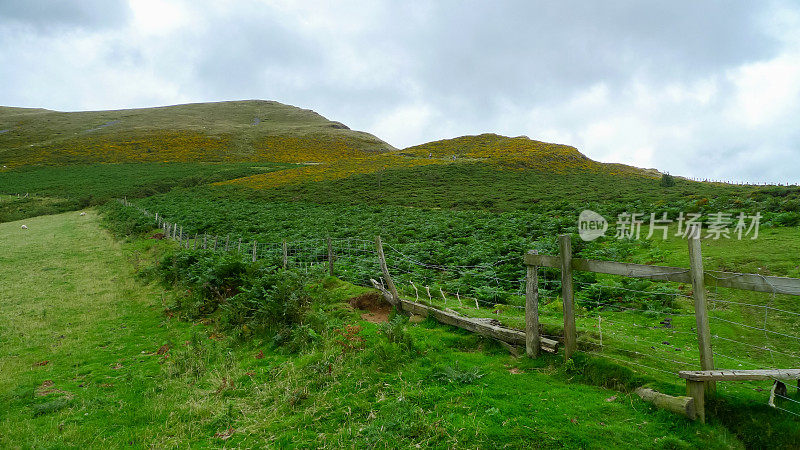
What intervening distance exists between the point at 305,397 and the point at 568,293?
462 centimetres

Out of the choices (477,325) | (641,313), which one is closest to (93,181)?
(477,325)

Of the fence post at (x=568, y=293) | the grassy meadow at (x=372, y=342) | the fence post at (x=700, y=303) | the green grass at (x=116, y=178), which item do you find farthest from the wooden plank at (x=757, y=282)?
the green grass at (x=116, y=178)

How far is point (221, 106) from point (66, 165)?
79.8m

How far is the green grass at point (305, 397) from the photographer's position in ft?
16.7

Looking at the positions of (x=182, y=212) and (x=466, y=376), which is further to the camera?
(x=182, y=212)

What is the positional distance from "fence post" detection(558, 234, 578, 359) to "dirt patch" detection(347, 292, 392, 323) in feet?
16.2

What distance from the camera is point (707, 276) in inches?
193

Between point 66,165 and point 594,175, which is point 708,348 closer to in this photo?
point 594,175

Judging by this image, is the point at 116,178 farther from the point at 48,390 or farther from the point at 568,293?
the point at 568,293

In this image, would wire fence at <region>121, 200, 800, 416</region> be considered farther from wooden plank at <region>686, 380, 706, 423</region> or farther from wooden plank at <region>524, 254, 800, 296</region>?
wooden plank at <region>686, 380, 706, 423</region>

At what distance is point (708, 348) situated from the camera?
489cm

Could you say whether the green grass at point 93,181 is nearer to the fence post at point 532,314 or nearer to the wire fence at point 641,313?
the wire fence at point 641,313

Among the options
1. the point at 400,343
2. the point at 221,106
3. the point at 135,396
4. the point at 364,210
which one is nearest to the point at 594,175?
the point at 364,210

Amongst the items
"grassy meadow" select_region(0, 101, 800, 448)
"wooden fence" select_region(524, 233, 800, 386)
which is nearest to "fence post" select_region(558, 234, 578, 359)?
"wooden fence" select_region(524, 233, 800, 386)
